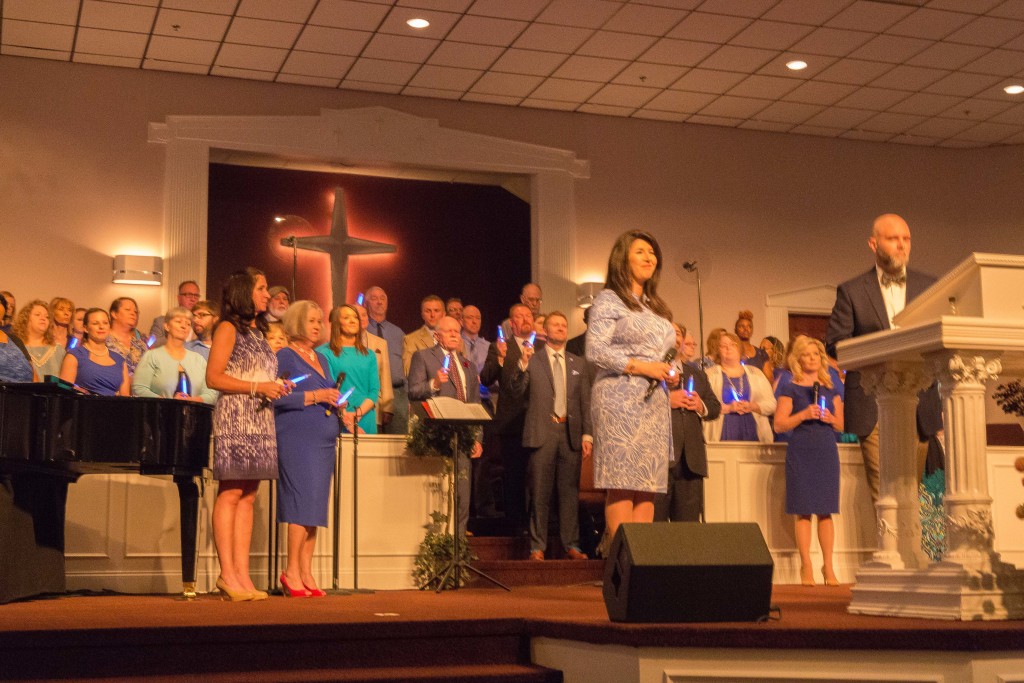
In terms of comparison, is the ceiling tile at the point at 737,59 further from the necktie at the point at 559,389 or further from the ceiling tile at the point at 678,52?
the necktie at the point at 559,389

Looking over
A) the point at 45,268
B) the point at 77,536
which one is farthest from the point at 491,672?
the point at 45,268

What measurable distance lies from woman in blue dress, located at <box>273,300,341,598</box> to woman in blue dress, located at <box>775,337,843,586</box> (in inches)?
118

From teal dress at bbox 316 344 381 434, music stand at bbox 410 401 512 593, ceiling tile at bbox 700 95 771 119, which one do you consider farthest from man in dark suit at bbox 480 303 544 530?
ceiling tile at bbox 700 95 771 119

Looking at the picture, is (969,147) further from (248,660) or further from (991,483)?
(248,660)

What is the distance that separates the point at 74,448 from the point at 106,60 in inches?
249

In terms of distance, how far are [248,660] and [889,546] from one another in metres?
2.23

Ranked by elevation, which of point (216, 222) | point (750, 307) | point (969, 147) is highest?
point (969, 147)

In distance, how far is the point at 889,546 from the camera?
4184 mm

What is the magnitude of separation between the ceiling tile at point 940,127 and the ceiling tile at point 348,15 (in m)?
6.03

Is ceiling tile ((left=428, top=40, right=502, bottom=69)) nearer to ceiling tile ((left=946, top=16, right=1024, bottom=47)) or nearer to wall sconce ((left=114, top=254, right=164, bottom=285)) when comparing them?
wall sconce ((left=114, top=254, right=164, bottom=285))

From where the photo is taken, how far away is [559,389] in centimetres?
746

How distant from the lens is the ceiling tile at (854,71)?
1076cm

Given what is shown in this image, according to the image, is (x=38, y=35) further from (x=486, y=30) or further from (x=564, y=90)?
(x=564, y=90)

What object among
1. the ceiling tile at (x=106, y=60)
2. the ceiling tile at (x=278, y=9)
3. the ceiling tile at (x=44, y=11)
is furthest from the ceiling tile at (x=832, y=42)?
the ceiling tile at (x=44, y=11)
